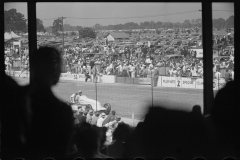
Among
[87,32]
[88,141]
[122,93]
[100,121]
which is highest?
[87,32]

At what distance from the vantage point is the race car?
5.46 feet

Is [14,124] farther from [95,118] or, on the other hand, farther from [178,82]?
[178,82]

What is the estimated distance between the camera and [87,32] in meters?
1.65

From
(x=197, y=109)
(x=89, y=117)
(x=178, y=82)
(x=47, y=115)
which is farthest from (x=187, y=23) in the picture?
(x=47, y=115)

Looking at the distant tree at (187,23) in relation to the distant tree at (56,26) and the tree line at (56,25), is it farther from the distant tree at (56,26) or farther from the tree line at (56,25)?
the distant tree at (56,26)

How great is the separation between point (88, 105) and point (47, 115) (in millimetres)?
201

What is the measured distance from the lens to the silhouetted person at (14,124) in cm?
167

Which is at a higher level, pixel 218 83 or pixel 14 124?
pixel 218 83

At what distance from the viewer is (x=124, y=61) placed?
1.66 meters

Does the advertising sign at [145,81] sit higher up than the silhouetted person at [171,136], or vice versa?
the advertising sign at [145,81]

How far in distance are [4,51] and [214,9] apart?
103 centimetres

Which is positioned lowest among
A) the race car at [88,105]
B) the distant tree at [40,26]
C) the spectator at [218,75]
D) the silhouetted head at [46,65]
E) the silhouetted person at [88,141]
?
the silhouetted person at [88,141]

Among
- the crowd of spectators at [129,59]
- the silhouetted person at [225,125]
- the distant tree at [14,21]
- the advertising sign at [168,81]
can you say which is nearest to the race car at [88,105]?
the crowd of spectators at [129,59]

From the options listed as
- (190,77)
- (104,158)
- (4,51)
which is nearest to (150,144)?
(104,158)
